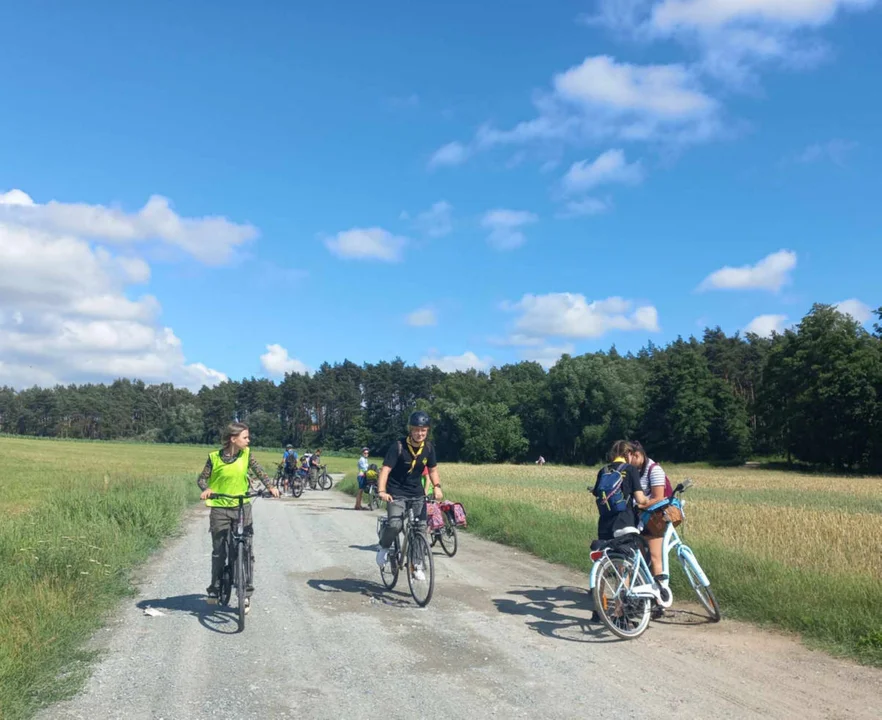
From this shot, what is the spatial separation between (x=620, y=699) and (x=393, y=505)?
3.77 meters

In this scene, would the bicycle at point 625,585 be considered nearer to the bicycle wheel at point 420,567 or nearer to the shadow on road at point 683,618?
the shadow on road at point 683,618

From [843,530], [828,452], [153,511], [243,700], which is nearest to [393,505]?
[243,700]

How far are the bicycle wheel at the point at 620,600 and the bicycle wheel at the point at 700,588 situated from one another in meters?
0.69

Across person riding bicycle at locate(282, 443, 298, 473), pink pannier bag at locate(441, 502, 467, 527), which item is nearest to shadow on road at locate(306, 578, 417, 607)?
pink pannier bag at locate(441, 502, 467, 527)

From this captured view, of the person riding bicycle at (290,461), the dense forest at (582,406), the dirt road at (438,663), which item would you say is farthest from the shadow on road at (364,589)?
the dense forest at (582,406)

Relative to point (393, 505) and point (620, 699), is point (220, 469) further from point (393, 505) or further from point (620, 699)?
point (620, 699)

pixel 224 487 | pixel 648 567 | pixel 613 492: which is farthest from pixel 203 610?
pixel 648 567

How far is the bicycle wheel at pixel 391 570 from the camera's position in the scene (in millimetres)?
8234

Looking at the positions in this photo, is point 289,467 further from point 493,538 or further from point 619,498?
point 619,498

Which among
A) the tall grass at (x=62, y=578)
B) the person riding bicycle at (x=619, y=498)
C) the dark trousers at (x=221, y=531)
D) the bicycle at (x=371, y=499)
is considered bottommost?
the bicycle at (x=371, y=499)

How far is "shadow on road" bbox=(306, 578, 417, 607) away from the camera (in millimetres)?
7863

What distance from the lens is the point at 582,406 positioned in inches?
3041

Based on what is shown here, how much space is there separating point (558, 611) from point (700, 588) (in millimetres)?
1470

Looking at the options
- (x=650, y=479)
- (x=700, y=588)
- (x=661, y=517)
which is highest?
(x=650, y=479)
